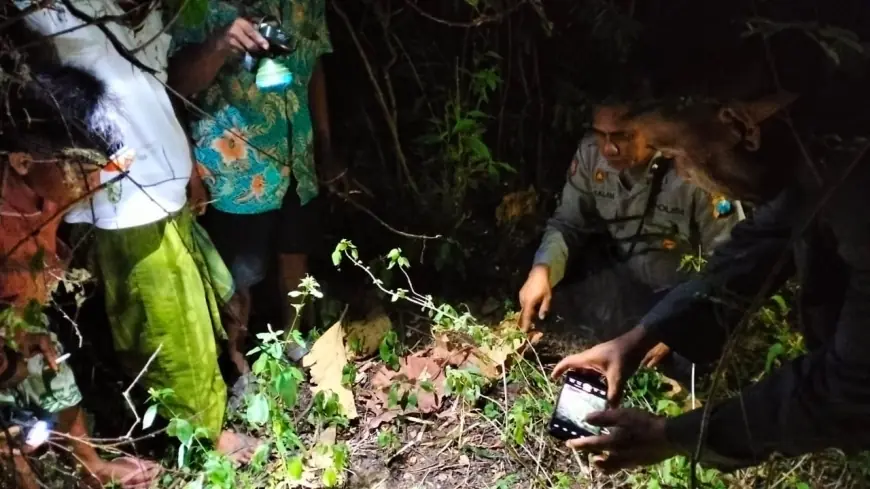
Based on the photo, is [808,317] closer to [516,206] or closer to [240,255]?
[516,206]

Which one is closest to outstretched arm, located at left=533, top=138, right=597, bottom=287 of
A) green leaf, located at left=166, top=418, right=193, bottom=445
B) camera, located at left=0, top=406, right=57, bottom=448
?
green leaf, located at left=166, top=418, right=193, bottom=445

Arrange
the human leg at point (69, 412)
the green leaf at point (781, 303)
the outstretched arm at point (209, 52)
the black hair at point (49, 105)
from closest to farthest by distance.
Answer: the black hair at point (49, 105), the green leaf at point (781, 303), the human leg at point (69, 412), the outstretched arm at point (209, 52)

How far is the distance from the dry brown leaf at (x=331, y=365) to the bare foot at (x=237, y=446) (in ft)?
0.59

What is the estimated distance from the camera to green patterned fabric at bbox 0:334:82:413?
4.13 feet

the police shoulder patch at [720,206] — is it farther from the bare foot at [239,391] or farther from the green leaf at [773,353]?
the bare foot at [239,391]

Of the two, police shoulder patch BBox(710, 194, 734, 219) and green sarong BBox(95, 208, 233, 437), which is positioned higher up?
police shoulder patch BBox(710, 194, 734, 219)

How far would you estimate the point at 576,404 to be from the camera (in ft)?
4.50

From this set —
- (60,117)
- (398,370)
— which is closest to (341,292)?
(398,370)

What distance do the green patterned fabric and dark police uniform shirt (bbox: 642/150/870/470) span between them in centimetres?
104

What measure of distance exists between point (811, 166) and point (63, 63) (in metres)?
1.06

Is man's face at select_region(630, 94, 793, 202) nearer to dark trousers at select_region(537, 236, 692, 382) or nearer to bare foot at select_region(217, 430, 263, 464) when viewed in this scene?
dark trousers at select_region(537, 236, 692, 382)

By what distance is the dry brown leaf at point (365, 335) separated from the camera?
1.86 meters

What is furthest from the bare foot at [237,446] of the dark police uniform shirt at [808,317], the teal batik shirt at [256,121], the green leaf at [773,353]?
the green leaf at [773,353]

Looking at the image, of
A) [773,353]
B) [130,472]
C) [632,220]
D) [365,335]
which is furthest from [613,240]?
[130,472]
